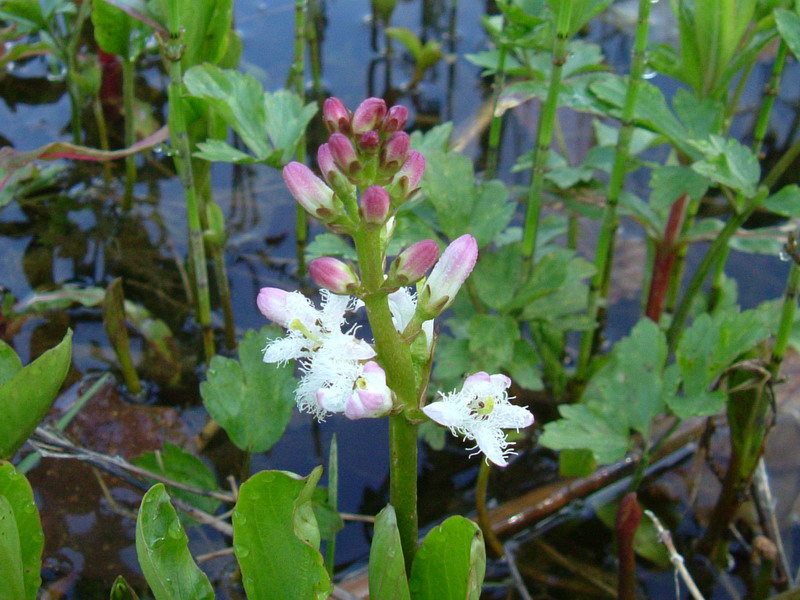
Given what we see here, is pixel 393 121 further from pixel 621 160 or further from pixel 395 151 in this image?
pixel 621 160

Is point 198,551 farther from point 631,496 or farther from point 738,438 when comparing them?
point 738,438

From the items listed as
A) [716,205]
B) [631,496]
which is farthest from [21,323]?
[716,205]

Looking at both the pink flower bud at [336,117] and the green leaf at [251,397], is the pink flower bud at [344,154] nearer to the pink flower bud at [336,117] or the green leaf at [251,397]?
the pink flower bud at [336,117]

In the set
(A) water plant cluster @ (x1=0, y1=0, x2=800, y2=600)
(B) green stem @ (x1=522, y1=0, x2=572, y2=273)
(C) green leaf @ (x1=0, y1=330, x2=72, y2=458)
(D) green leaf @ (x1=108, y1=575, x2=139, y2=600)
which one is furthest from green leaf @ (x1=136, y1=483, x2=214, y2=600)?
(B) green stem @ (x1=522, y1=0, x2=572, y2=273)

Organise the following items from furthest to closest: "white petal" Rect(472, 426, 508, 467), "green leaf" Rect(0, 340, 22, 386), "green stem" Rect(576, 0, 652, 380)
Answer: "green stem" Rect(576, 0, 652, 380) → "green leaf" Rect(0, 340, 22, 386) → "white petal" Rect(472, 426, 508, 467)

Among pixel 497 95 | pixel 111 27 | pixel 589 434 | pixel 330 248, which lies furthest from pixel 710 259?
pixel 111 27

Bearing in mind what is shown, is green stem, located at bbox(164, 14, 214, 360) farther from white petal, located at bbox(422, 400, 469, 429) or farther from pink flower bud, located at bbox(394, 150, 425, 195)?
white petal, located at bbox(422, 400, 469, 429)
